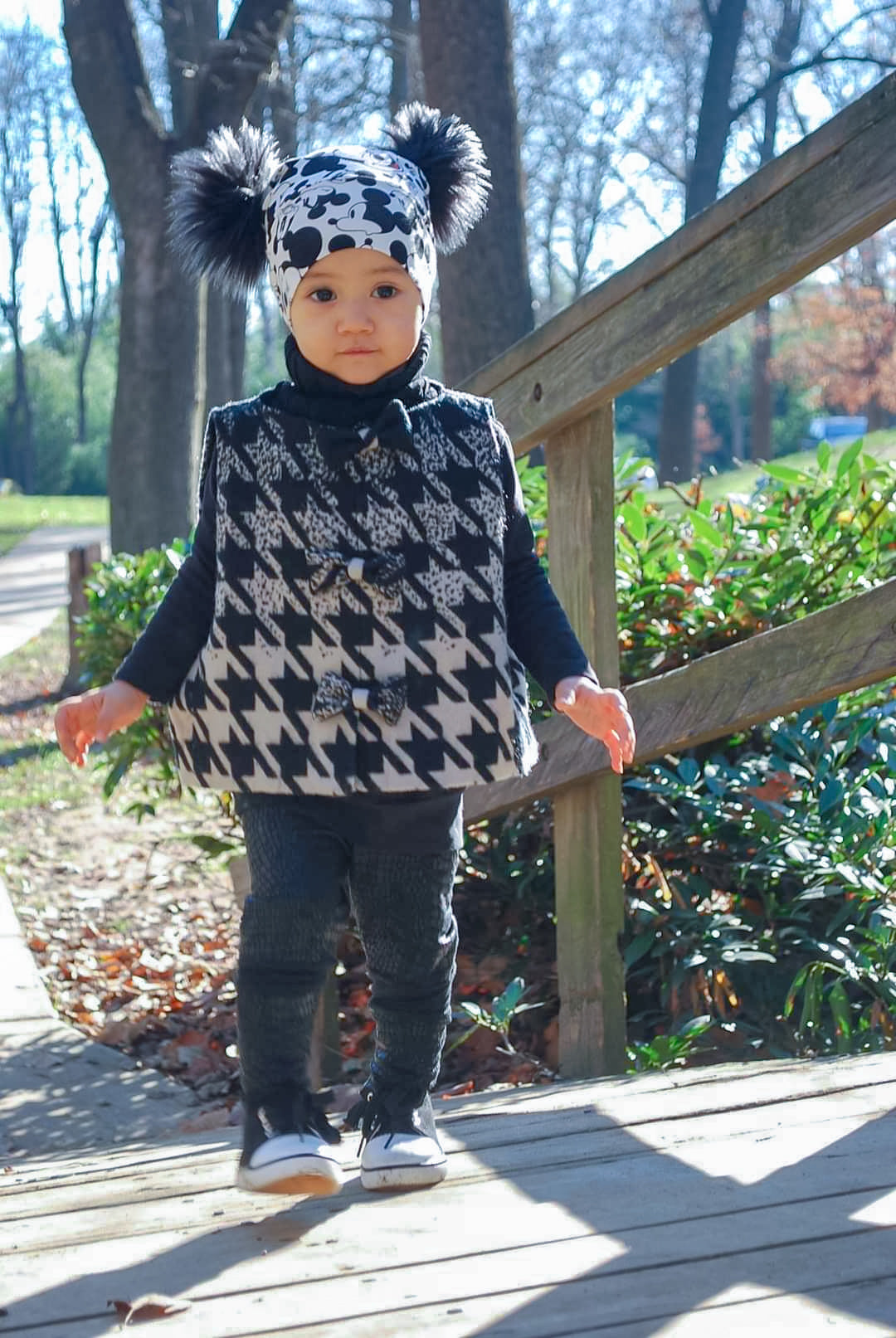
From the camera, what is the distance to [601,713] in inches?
90.3

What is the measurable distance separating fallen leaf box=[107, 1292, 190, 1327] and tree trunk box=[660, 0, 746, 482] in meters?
16.4

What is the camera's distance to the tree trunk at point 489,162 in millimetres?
7688

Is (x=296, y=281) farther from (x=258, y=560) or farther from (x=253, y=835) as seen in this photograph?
(x=253, y=835)

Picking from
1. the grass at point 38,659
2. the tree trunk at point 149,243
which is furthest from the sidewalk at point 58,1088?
the grass at point 38,659

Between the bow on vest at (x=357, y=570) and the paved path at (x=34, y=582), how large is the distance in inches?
450

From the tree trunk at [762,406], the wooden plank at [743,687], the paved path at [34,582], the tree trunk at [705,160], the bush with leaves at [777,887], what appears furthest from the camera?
the tree trunk at [762,406]

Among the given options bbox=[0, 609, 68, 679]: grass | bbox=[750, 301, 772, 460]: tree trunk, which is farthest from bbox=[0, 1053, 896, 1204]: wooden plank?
bbox=[750, 301, 772, 460]: tree trunk

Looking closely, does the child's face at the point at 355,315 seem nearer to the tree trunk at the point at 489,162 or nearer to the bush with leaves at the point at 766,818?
the bush with leaves at the point at 766,818

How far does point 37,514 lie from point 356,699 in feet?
101

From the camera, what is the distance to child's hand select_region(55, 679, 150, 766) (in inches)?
92.4

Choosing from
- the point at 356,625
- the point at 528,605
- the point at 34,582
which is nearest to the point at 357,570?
the point at 356,625

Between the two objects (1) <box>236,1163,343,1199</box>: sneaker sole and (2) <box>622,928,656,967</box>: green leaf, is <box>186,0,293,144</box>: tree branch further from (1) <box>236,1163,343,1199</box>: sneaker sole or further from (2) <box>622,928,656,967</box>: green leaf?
(1) <box>236,1163,343,1199</box>: sneaker sole

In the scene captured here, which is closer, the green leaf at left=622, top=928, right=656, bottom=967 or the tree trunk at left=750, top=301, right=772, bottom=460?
the green leaf at left=622, top=928, right=656, bottom=967

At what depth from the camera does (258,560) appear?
7.84 ft
